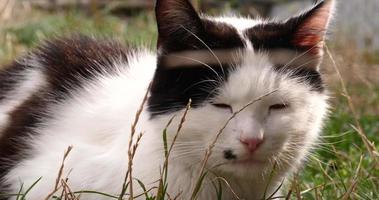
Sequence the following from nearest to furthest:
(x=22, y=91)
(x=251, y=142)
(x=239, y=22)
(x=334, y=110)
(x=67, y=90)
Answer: (x=251, y=142), (x=239, y=22), (x=67, y=90), (x=22, y=91), (x=334, y=110)

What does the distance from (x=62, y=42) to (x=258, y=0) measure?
5.00 meters

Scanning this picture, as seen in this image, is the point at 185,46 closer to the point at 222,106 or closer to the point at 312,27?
the point at 222,106

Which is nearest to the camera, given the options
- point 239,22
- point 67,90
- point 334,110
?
point 239,22

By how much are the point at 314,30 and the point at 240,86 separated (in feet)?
1.07

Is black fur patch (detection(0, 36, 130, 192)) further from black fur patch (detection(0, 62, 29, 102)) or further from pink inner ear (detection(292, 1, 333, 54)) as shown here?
pink inner ear (detection(292, 1, 333, 54))

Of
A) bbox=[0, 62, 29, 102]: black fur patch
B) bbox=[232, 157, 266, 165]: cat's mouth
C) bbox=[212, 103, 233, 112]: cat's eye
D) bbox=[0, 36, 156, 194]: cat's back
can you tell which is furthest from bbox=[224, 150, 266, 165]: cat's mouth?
bbox=[0, 62, 29, 102]: black fur patch

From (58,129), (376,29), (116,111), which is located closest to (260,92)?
(116,111)

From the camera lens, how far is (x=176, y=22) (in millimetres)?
2188

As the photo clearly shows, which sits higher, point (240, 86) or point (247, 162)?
point (240, 86)

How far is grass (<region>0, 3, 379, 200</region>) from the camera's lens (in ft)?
8.40

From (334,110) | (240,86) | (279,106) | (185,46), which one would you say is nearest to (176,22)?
(185,46)

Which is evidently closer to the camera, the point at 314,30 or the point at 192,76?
the point at 192,76

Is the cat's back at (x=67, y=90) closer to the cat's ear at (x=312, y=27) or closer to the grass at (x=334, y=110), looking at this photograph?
the grass at (x=334, y=110)

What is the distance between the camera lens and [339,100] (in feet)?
14.1
